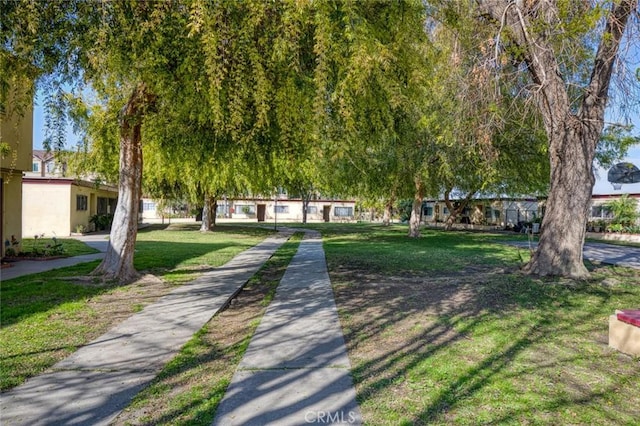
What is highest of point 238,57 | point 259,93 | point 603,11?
point 603,11

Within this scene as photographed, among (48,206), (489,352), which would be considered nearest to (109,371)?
(489,352)

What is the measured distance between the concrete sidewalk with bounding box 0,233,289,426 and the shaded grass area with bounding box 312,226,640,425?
2.11m

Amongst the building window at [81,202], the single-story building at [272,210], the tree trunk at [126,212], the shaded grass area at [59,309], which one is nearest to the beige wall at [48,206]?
the building window at [81,202]

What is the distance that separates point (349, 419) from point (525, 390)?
1.71m

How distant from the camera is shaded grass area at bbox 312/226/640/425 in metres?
3.60

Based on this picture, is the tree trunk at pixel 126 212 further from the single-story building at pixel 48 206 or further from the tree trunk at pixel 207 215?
the tree trunk at pixel 207 215

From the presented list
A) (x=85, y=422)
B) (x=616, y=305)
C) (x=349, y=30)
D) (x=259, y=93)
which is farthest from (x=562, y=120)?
(x=85, y=422)

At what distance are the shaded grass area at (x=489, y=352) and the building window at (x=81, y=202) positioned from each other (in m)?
21.3

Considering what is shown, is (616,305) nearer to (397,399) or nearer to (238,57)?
(397,399)

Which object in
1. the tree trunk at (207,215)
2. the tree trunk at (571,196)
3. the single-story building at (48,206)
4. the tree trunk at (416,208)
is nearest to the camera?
the tree trunk at (571,196)

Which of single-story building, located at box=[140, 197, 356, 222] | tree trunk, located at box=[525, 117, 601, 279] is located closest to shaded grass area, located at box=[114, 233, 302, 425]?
tree trunk, located at box=[525, 117, 601, 279]

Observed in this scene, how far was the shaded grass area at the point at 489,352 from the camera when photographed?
142 inches

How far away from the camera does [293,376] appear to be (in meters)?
4.30

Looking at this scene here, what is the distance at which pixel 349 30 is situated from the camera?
5.21 metres
